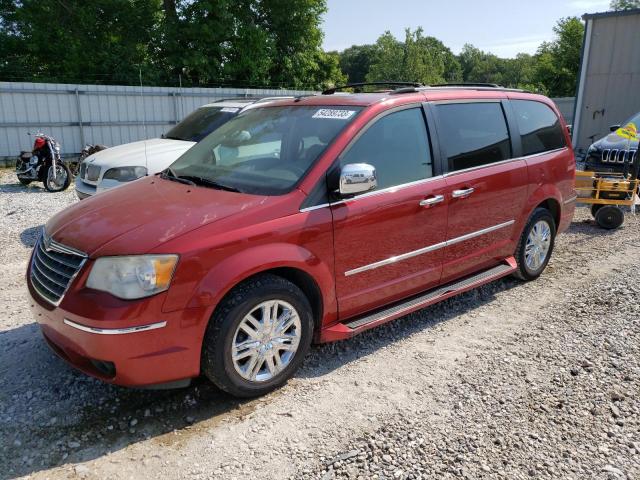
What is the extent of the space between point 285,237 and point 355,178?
592mm

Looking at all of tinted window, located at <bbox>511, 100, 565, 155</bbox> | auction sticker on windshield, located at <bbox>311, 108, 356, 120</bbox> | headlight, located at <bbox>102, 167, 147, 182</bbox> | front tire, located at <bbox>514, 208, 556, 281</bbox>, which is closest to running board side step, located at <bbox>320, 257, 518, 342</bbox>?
front tire, located at <bbox>514, 208, 556, 281</bbox>

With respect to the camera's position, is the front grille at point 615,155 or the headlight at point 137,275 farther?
the front grille at point 615,155

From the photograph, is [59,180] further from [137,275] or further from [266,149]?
[137,275]

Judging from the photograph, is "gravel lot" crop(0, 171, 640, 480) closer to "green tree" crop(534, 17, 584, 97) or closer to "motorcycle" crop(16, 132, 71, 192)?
"motorcycle" crop(16, 132, 71, 192)

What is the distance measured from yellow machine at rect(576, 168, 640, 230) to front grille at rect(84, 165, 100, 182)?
690 cm

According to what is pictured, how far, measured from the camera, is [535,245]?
17.4ft

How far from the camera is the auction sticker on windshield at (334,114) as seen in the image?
3762 mm

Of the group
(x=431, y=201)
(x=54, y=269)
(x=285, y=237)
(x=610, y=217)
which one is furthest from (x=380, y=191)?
(x=610, y=217)

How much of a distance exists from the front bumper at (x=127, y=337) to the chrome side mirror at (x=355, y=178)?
1.18m

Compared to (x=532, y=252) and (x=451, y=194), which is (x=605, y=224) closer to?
(x=532, y=252)

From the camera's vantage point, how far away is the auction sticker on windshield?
12.3 feet

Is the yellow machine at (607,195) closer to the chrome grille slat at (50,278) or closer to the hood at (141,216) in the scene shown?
the hood at (141,216)

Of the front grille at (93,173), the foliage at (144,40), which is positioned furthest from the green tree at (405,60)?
the front grille at (93,173)

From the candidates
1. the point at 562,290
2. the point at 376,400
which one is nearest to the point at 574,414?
the point at 376,400
